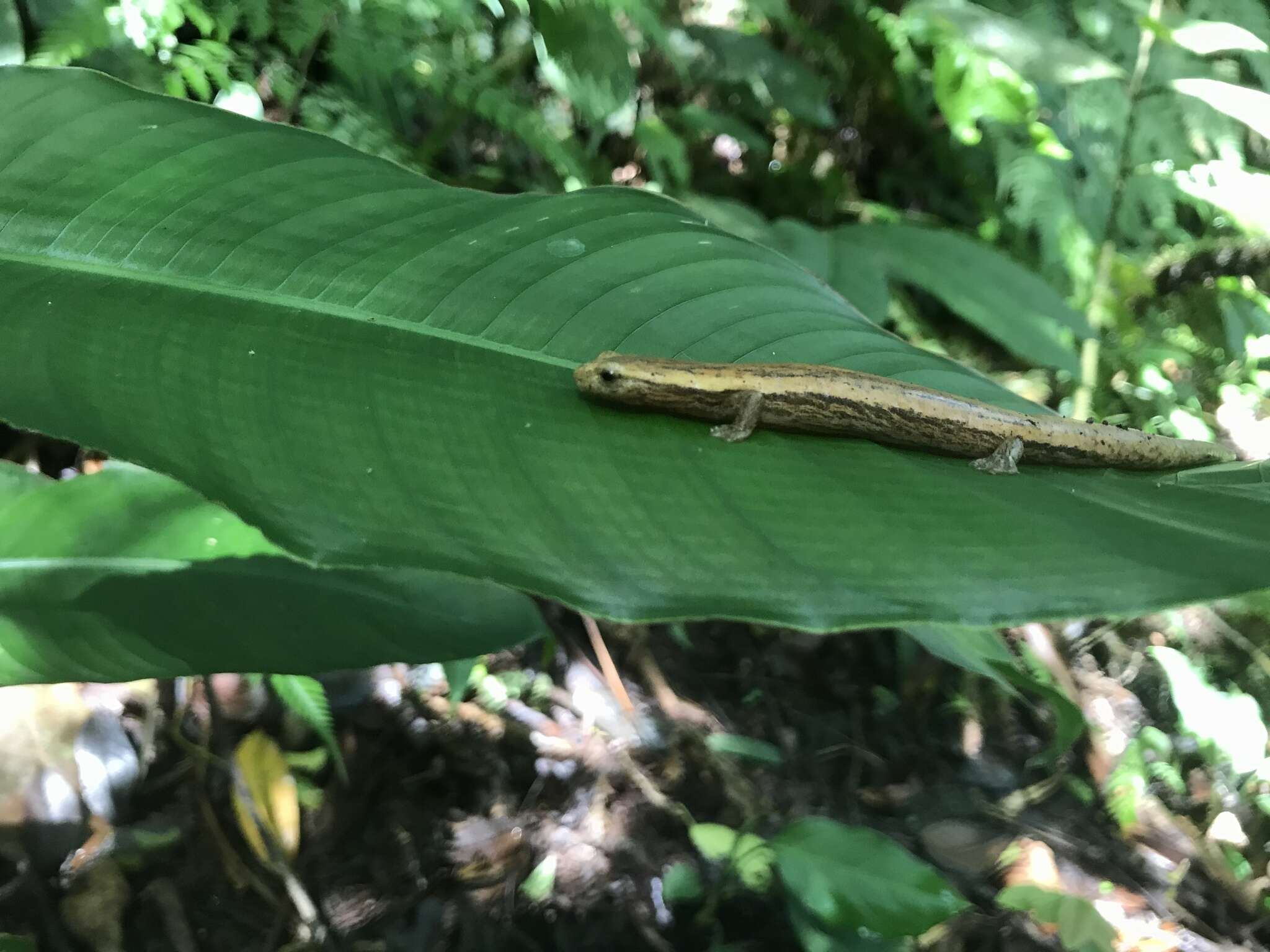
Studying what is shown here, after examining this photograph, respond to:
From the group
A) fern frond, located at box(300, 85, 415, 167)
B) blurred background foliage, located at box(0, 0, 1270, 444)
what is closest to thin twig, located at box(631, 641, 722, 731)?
blurred background foliage, located at box(0, 0, 1270, 444)

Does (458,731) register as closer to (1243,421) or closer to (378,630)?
(378,630)

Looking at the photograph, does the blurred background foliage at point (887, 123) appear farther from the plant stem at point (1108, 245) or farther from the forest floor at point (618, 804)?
the forest floor at point (618, 804)

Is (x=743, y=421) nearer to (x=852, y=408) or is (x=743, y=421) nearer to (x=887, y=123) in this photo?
(x=852, y=408)

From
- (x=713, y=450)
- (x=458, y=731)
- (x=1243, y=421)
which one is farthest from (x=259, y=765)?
(x=1243, y=421)

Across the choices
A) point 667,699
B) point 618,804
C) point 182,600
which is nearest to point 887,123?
point 667,699

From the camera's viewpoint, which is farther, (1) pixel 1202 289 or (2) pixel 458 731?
(1) pixel 1202 289
